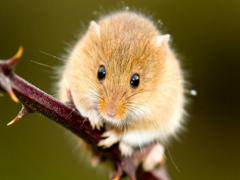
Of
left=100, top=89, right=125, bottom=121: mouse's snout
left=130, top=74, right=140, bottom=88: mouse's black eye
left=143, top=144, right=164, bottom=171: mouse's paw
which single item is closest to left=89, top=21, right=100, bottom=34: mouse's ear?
left=130, top=74, right=140, bottom=88: mouse's black eye

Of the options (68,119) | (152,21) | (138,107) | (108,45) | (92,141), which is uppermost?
(152,21)

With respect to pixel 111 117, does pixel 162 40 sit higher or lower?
higher

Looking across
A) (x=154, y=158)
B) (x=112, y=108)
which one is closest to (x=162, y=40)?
(x=112, y=108)

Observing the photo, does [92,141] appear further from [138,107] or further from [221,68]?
[221,68]

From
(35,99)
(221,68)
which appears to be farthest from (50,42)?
(35,99)

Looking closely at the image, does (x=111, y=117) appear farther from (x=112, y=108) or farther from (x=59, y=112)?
(x=59, y=112)

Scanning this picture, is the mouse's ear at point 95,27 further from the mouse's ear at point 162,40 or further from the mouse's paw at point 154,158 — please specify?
the mouse's paw at point 154,158
